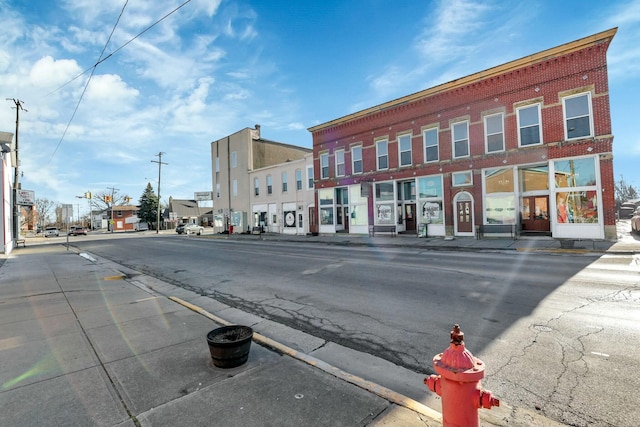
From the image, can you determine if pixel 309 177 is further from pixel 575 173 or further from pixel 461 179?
pixel 575 173

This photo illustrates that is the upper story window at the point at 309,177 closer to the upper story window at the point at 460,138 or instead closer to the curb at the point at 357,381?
the upper story window at the point at 460,138

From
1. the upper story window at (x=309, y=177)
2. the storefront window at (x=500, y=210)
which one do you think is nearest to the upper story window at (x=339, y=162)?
the upper story window at (x=309, y=177)

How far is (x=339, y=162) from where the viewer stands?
28.6m

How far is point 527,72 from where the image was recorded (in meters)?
18.5

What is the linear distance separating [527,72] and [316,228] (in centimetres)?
1921

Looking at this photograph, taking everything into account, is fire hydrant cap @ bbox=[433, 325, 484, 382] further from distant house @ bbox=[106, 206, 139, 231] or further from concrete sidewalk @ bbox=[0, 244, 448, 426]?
distant house @ bbox=[106, 206, 139, 231]

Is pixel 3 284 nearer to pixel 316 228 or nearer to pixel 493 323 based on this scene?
pixel 493 323

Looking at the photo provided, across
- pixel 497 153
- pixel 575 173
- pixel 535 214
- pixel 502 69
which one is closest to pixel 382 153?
pixel 497 153

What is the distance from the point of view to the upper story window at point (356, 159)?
88.8ft

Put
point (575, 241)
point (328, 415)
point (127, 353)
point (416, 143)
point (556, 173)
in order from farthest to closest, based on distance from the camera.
→ point (416, 143), point (556, 173), point (575, 241), point (127, 353), point (328, 415)

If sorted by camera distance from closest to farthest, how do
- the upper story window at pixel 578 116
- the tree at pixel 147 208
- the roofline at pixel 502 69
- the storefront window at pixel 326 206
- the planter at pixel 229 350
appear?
the planter at pixel 229 350, the roofline at pixel 502 69, the upper story window at pixel 578 116, the storefront window at pixel 326 206, the tree at pixel 147 208

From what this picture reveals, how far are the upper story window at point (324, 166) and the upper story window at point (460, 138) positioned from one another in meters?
11.4

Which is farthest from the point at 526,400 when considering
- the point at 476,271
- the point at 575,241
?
the point at 575,241

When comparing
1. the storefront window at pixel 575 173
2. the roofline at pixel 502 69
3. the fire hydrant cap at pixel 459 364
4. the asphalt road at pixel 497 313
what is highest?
the roofline at pixel 502 69
